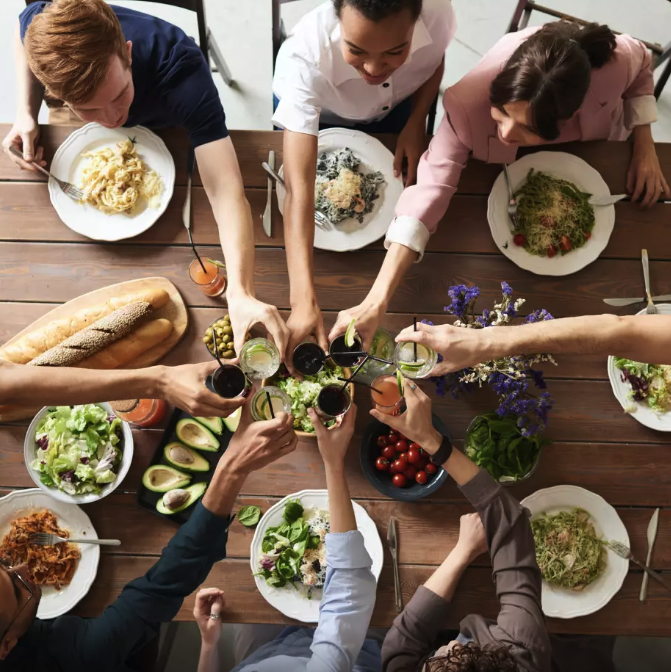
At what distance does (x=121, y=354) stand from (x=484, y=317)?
4.07 feet

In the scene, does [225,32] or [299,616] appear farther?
[225,32]

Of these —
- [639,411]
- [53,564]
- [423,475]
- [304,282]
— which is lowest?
[53,564]

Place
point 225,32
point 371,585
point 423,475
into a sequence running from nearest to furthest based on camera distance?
point 371,585 < point 423,475 < point 225,32

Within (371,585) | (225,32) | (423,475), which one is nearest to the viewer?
(371,585)

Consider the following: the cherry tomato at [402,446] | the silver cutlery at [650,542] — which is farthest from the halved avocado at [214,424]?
the silver cutlery at [650,542]

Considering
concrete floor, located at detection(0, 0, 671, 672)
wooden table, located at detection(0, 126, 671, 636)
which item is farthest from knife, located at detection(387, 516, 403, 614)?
concrete floor, located at detection(0, 0, 671, 672)

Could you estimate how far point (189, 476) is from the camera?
197 cm

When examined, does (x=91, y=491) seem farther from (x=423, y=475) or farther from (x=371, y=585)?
(x=423, y=475)

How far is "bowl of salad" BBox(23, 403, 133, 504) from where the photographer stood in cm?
191

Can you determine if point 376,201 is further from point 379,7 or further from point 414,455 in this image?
point 414,455

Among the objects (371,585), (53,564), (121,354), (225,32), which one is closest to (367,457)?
(371,585)

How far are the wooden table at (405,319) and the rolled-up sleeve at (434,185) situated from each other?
0.47 feet

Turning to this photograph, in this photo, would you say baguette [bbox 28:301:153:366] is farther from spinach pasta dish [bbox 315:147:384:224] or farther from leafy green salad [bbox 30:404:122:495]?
spinach pasta dish [bbox 315:147:384:224]

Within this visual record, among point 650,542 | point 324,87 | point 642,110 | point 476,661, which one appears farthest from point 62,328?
point 642,110
